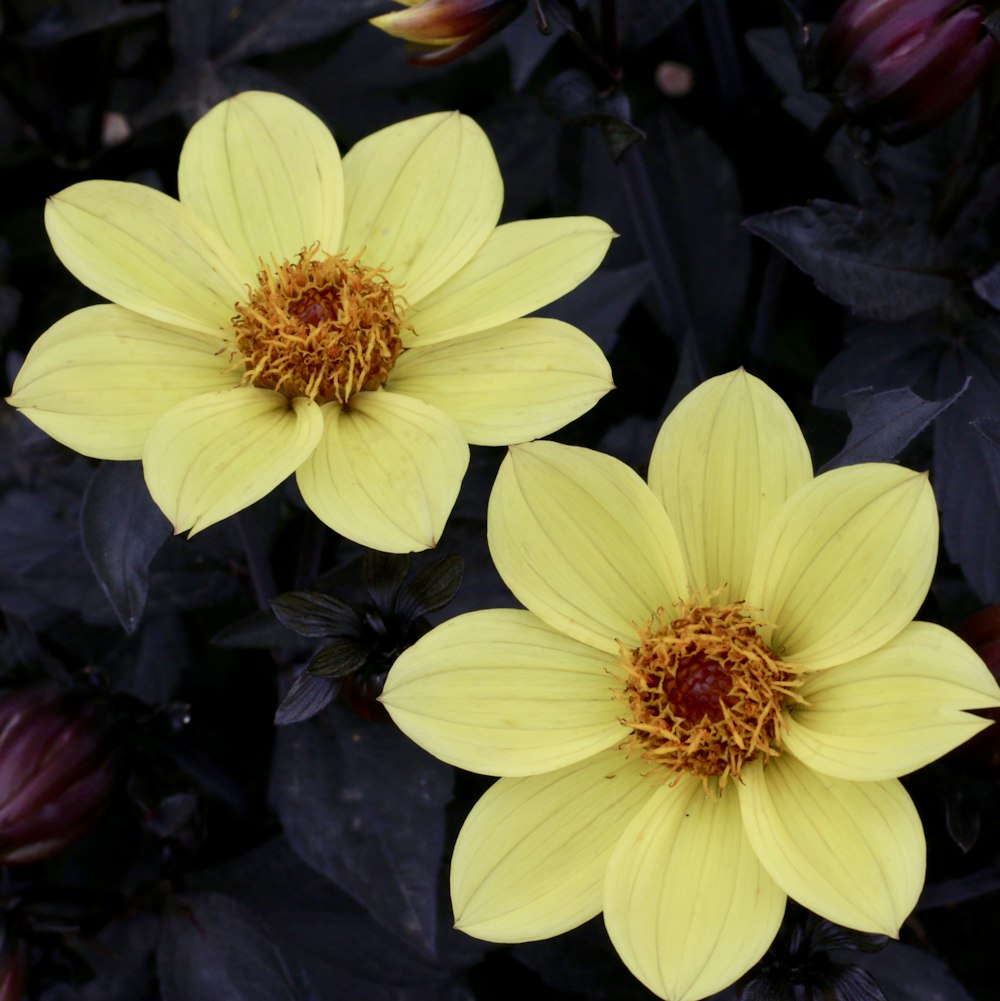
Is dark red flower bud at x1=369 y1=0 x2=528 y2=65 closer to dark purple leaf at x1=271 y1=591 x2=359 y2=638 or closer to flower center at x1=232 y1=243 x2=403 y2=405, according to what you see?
flower center at x1=232 y1=243 x2=403 y2=405

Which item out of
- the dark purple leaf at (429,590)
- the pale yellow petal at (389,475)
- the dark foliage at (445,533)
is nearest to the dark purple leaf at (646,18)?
the dark foliage at (445,533)

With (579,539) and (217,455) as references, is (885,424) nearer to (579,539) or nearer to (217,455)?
(579,539)

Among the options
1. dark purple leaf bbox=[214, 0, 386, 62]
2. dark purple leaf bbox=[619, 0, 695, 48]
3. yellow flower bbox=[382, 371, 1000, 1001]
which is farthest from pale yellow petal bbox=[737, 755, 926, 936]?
dark purple leaf bbox=[214, 0, 386, 62]

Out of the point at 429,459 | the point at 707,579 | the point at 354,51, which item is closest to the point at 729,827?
the point at 707,579

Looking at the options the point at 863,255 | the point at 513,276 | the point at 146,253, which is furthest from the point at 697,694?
the point at 146,253

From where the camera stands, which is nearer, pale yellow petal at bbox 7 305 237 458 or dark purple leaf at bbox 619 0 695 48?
pale yellow petal at bbox 7 305 237 458

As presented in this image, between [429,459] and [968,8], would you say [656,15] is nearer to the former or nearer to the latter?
[968,8]

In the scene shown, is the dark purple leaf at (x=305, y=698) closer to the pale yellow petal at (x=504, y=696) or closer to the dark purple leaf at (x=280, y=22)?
the pale yellow petal at (x=504, y=696)
